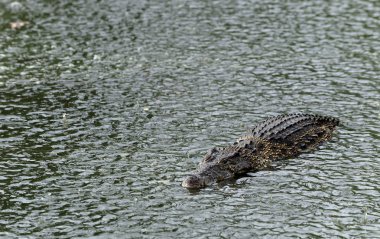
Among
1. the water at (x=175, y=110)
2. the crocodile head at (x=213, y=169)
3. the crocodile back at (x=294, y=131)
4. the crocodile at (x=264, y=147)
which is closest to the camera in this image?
the water at (x=175, y=110)

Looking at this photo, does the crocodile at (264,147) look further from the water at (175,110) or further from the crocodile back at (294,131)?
the water at (175,110)

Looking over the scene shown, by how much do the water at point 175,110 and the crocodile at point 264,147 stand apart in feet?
1.50

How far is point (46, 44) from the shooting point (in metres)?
33.4

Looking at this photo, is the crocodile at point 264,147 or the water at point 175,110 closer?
the water at point 175,110

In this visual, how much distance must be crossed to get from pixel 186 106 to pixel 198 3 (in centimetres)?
1422

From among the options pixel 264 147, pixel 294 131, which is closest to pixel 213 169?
pixel 264 147

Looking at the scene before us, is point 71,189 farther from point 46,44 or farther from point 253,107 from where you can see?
point 46,44

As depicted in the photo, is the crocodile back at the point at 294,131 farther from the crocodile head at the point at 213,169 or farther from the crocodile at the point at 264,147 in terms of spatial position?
the crocodile head at the point at 213,169

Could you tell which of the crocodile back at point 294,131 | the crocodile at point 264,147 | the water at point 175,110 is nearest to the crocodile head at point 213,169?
the crocodile at point 264,147

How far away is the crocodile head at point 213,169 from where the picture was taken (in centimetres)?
1942

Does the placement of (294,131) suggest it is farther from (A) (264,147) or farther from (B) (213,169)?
(B) (213,169)

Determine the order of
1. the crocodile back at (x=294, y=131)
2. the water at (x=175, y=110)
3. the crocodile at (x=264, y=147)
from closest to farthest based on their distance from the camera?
the water at (x=175, y=110), the crocodile at (x=264, y=147), the crocodile back at (x=294, y=131)

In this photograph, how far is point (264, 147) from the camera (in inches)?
852

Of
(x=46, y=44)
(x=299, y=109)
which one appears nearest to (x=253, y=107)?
Result: (x=299, y=109)
